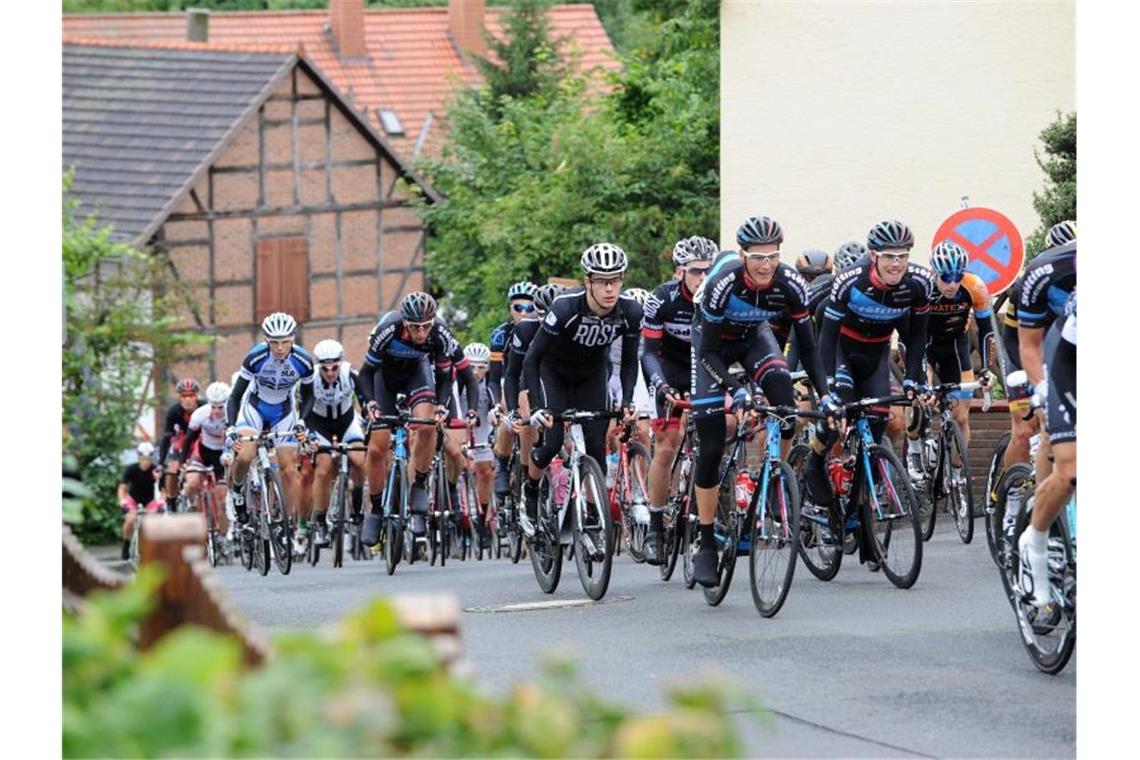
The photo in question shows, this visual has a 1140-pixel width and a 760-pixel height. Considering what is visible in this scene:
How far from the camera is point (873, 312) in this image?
13.7m

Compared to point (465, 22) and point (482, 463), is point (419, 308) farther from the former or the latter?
point (465, 22)

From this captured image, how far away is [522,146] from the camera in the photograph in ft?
152

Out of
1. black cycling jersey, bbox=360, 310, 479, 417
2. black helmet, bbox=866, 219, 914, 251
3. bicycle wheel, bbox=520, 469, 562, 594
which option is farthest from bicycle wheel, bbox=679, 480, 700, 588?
black cycling jersey, bbox=360, 310, 479, 417

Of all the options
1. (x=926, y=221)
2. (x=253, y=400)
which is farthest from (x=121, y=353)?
(x=253, y=400)

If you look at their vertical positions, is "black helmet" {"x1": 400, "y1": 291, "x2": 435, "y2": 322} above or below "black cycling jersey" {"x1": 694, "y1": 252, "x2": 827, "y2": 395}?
above

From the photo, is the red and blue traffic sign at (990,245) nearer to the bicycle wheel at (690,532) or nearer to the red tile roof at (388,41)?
the bicycle wheel at (690,532)

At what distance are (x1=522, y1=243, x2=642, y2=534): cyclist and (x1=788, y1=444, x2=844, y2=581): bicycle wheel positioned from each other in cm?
120

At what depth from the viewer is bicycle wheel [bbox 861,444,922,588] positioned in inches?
486

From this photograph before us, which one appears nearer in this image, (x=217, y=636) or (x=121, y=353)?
(x=217, y=636)

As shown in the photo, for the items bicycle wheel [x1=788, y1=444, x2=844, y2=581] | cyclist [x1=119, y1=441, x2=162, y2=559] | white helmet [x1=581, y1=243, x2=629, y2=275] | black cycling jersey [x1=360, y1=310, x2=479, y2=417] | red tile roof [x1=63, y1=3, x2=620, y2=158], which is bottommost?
cyclist [x1=119, y1=441, x2=162, y2=559]

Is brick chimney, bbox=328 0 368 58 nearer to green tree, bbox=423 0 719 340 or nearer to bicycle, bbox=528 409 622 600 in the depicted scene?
green tree, bbox=423 0 719 340

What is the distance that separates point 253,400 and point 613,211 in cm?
2060

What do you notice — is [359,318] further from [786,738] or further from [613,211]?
[786,738]
